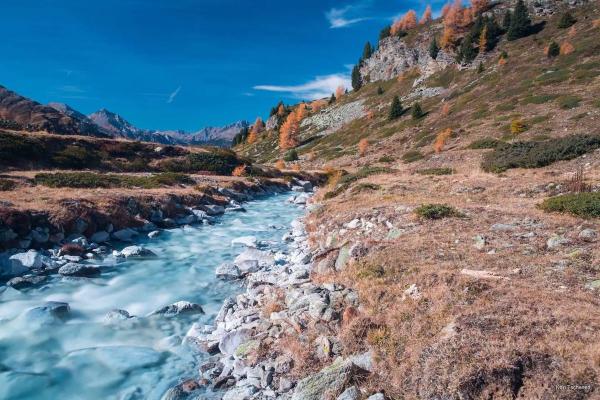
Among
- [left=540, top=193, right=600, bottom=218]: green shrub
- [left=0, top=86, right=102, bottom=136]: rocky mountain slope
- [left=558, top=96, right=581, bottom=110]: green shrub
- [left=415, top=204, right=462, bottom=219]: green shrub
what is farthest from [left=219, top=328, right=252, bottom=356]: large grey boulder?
[left=0, top=86, right=102, bottom=136]: rocky mountain slope

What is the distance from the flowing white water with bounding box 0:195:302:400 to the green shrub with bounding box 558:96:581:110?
4329cm

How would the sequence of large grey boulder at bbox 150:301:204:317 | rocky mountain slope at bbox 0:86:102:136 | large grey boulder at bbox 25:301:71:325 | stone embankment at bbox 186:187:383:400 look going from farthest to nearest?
A: rocky mountain slope at bbox 0:86:102:136, large grey boulder at bbox 150:301:204:317, large grey boulder at bbox 25:301:71:325, stone embankment at bbox 186:187:383:400

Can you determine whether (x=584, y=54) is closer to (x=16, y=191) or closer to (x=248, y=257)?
(x=248, y=257)

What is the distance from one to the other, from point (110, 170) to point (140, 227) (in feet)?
78.0

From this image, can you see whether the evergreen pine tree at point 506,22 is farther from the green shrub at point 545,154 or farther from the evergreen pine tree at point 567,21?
the green shrub at point 545,154

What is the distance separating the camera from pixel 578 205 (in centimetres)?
1280

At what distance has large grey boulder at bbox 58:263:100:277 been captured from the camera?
45.3 ft

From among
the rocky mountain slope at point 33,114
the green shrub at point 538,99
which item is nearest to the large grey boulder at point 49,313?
the green shrub at point 538,99

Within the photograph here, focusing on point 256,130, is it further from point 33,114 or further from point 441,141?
point 441,141

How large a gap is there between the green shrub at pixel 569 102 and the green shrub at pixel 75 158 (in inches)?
2126

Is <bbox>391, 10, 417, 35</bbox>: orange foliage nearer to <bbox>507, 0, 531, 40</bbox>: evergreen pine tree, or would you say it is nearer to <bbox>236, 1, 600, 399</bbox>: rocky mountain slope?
<bbox>507, 0, 531, 40</bbox>: evergreen pine tree

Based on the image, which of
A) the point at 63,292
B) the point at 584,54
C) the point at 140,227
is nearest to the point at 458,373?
the point at 63,292

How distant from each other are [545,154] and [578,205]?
15573mm

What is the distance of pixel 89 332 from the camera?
10.2 metres
